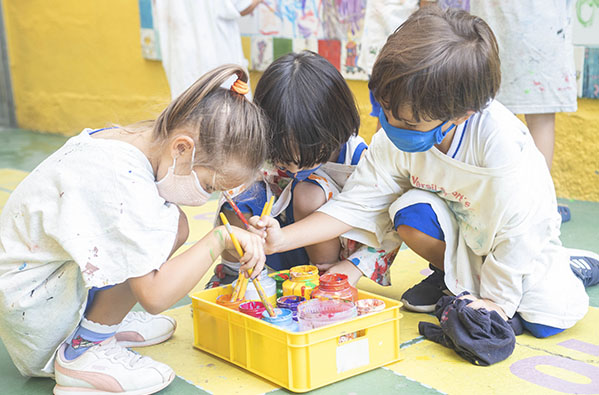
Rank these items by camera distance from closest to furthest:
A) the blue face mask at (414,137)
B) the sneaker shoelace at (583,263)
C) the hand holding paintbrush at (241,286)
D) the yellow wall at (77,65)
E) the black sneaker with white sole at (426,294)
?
the hand holding paintbrush at (241,286)
the blue face mask at (414,137)
the black sneaker with white sole at (426,294)
the sneaker shoelace at (583,263)
the yellow wall at (77,65)

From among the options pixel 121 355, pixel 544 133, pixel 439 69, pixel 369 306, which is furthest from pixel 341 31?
pixel 121 355

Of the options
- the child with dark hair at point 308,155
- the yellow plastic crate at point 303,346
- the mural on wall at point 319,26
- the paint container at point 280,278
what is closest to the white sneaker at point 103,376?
the yellow plastic crate at point 303,346

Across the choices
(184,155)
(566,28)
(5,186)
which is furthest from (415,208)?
(5,186)

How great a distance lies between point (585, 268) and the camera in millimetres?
1828

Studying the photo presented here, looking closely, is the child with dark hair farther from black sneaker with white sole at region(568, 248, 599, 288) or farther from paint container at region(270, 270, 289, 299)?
black sneaker with white sole at region(568, 248, 599, 288)

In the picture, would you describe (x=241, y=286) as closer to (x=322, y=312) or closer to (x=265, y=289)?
(x=265, y=289)

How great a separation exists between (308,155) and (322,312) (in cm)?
40

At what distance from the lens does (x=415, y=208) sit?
1.63m

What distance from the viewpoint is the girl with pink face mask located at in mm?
1228

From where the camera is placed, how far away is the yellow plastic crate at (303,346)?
4.23ft

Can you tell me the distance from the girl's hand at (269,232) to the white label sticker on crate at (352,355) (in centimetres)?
33

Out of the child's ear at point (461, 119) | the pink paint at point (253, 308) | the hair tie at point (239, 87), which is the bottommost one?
the pink paint at point (253, 308)

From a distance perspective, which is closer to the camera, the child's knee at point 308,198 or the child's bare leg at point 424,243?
the child's bare leg at point 424,243

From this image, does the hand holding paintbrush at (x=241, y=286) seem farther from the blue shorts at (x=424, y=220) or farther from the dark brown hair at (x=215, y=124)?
the blue shorts at (x=424, y=220)
